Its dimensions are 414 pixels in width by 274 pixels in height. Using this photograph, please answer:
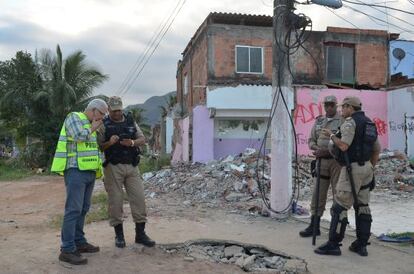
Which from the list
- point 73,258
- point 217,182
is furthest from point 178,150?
point 73,258

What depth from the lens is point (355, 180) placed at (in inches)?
217

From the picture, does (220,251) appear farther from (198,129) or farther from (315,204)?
(198,129)

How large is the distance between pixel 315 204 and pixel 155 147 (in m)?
34.6

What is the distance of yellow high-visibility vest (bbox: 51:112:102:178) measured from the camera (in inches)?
199

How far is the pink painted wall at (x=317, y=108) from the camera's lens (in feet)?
64.6

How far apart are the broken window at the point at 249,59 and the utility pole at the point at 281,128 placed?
11.7 meters

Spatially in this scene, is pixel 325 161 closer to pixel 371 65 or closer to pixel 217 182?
pixel 217 182

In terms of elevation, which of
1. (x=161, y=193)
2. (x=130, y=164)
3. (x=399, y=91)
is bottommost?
(x=161, y=193)

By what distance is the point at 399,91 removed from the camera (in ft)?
65.1

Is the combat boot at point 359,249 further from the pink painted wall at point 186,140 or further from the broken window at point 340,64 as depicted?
the broken window at point 340,64

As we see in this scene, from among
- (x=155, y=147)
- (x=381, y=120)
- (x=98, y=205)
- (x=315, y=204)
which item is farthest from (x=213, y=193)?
(x=155, y=147)

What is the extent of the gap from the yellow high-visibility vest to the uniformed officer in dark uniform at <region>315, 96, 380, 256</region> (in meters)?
2.74

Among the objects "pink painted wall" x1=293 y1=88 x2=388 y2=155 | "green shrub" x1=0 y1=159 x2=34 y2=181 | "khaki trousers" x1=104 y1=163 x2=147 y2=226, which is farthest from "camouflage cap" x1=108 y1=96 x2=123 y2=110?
"green shrub" x1=0 y1=159 x2=34 y2=181

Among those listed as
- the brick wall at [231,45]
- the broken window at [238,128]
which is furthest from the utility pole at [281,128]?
the broken window at [238,128]
